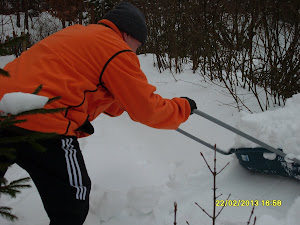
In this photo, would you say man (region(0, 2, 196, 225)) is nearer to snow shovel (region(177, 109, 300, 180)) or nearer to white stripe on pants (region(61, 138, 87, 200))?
white stripe on pants (region(61, 138, 87, 200))

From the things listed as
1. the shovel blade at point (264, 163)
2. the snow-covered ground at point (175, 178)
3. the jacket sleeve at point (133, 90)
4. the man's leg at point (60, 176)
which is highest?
the jacket sleeve at point (133, 90)

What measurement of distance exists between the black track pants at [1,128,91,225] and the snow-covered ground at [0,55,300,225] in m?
0.55

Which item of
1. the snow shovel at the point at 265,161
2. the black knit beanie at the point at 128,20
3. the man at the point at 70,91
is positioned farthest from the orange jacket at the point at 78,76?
the snow shovel at the point at 265,161

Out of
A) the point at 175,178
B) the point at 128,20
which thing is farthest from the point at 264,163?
the point at 128,20

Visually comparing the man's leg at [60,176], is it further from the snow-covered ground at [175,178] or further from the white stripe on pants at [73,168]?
the snow-covered ground at [175,178]

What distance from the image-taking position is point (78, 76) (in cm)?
148

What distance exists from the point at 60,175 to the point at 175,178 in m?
1.42

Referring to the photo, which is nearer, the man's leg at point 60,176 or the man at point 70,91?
the man at point 70,91

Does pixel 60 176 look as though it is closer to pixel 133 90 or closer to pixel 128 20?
pixel 133 90

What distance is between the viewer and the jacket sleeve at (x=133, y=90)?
151 centimetres

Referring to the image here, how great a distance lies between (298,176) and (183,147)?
52.1 inches

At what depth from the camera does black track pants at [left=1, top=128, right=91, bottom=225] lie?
152 centimetres

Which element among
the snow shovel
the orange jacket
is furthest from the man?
the snow shovel

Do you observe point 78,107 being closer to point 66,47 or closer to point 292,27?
point 66,47
